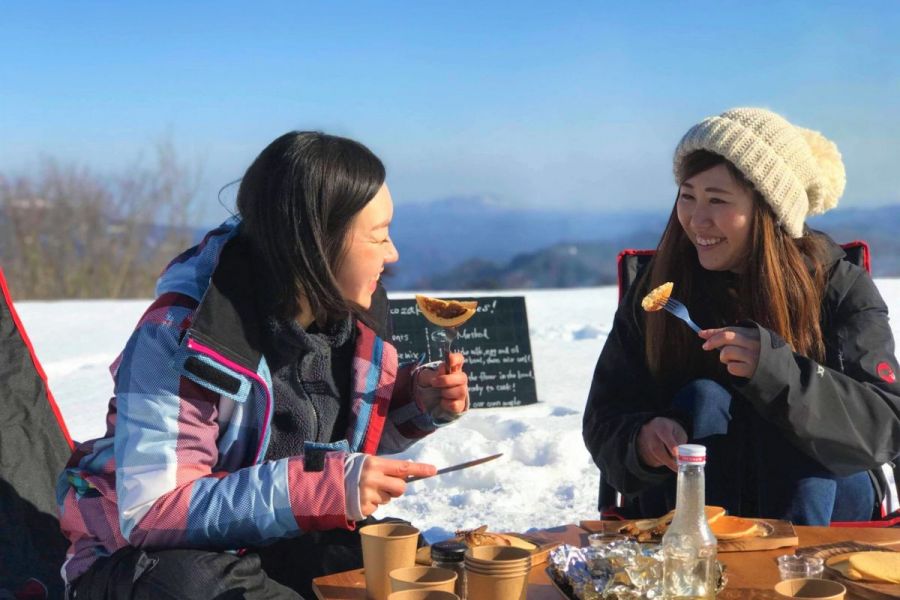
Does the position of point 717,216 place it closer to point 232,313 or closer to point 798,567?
point 798,567

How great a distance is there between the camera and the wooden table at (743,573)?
1.89 metres

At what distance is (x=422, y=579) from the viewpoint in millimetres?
1748

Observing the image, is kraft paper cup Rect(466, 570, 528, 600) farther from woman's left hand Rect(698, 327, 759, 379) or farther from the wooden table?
woman's left hand Rect(698, 327, 759, 379)

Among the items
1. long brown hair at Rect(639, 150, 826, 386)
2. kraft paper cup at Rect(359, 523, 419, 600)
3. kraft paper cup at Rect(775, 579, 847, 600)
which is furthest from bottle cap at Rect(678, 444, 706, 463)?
long brown hair at Rect(639, 150, 826, 386)

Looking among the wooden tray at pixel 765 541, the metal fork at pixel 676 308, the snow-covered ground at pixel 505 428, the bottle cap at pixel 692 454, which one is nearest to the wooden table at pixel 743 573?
the wooden tray at pixel 765 541

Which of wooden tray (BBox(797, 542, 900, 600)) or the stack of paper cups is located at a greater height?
the stack of paper cups

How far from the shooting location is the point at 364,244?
2.35 m

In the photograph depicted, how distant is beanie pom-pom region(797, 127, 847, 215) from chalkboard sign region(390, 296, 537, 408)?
3.37 metres

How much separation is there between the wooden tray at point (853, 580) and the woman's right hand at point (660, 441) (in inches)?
20.1

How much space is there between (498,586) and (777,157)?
5.19 ft

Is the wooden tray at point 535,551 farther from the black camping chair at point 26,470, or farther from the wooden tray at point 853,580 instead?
the black camping chair at point 26,470

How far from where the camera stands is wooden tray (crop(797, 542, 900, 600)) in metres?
1.83

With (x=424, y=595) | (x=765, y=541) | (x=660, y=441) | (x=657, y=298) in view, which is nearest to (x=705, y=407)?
(x=660, y=441)

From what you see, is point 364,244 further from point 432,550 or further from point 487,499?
point 487,499
